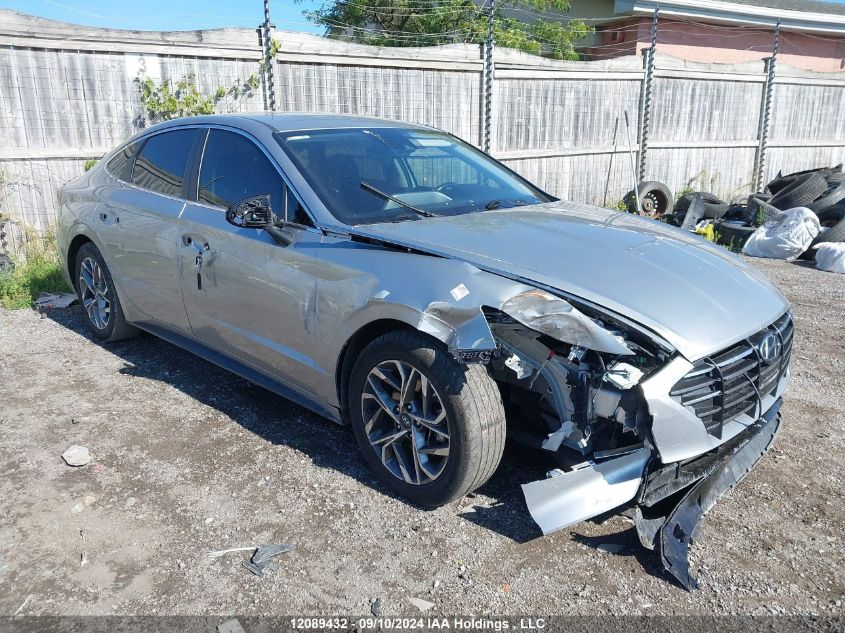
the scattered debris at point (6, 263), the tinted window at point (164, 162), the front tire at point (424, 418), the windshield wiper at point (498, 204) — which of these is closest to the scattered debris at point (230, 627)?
the front tire at point (424, 418)

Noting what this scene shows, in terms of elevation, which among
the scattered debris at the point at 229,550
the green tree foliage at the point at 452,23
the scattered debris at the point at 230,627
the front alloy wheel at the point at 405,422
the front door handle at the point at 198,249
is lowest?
the scattered debris at the point at 229,550

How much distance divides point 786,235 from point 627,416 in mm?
7603

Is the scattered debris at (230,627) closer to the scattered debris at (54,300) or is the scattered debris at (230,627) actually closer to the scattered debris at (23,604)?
the scattered debris at (23,604)

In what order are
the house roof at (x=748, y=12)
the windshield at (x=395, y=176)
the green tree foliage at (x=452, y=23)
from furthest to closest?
the house roof at (x=748, y=12)
the green tree foliage at (x=452, y=23)
the windshield at (x=395, y=176)

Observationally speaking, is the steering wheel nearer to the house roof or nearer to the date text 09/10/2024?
the date text 09/10/2024

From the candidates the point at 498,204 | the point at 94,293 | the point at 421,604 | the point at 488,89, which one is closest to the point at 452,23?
the point at 488,89

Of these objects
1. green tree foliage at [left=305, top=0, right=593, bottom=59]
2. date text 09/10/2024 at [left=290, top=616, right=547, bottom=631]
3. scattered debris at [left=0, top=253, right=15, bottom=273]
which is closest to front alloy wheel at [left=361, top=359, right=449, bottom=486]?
date text 09/10/2024 at [left=290, top=616, right=547, bottom=631]

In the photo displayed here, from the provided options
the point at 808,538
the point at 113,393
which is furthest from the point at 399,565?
the point at 113,393

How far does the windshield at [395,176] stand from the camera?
12.6ft

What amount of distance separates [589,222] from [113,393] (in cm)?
330

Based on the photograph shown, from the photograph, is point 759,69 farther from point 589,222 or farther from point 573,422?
point 573,422

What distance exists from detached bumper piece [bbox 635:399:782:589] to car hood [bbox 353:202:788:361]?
20.5 inches

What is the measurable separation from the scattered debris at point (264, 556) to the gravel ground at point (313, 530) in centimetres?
4

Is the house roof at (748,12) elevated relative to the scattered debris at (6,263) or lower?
elevated
